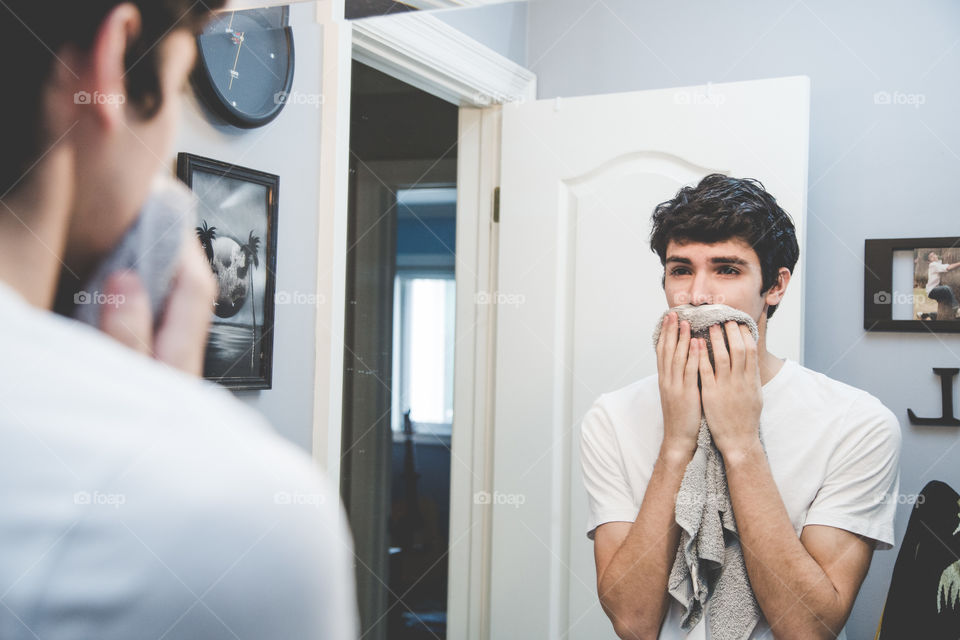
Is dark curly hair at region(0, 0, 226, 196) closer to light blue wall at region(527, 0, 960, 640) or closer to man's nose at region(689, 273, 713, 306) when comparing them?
man's nose at region(689, 273, 713, 306)

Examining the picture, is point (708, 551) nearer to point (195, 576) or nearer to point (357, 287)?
point (195, 576)

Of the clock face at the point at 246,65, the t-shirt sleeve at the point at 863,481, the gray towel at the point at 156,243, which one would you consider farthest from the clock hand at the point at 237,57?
the t-shirt sleeve at the point at 863,481

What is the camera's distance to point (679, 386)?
0.59m

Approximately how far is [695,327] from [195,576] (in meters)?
0.41

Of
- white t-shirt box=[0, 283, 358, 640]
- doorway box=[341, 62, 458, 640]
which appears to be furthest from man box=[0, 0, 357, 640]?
doorway box=[341, 62, 458, 640]

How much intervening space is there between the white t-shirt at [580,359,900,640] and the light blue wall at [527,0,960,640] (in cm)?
27

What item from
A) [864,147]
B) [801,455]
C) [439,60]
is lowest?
[801,455]

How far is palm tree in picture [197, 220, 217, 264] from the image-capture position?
0.69 meters

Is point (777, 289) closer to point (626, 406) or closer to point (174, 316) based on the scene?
point (626, 406)

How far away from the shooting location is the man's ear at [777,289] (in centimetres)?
64

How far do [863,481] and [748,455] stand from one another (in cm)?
10

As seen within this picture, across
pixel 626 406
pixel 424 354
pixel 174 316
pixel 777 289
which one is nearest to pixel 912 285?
pixel 777 289

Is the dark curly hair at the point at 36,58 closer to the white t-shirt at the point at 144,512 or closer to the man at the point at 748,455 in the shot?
the white t-shirt at the point at 144,512

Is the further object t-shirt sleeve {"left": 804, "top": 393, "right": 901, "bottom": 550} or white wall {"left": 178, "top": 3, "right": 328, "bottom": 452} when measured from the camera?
white wall {"left": 178, "top": 3, "right": 328, "bottom": 452}
